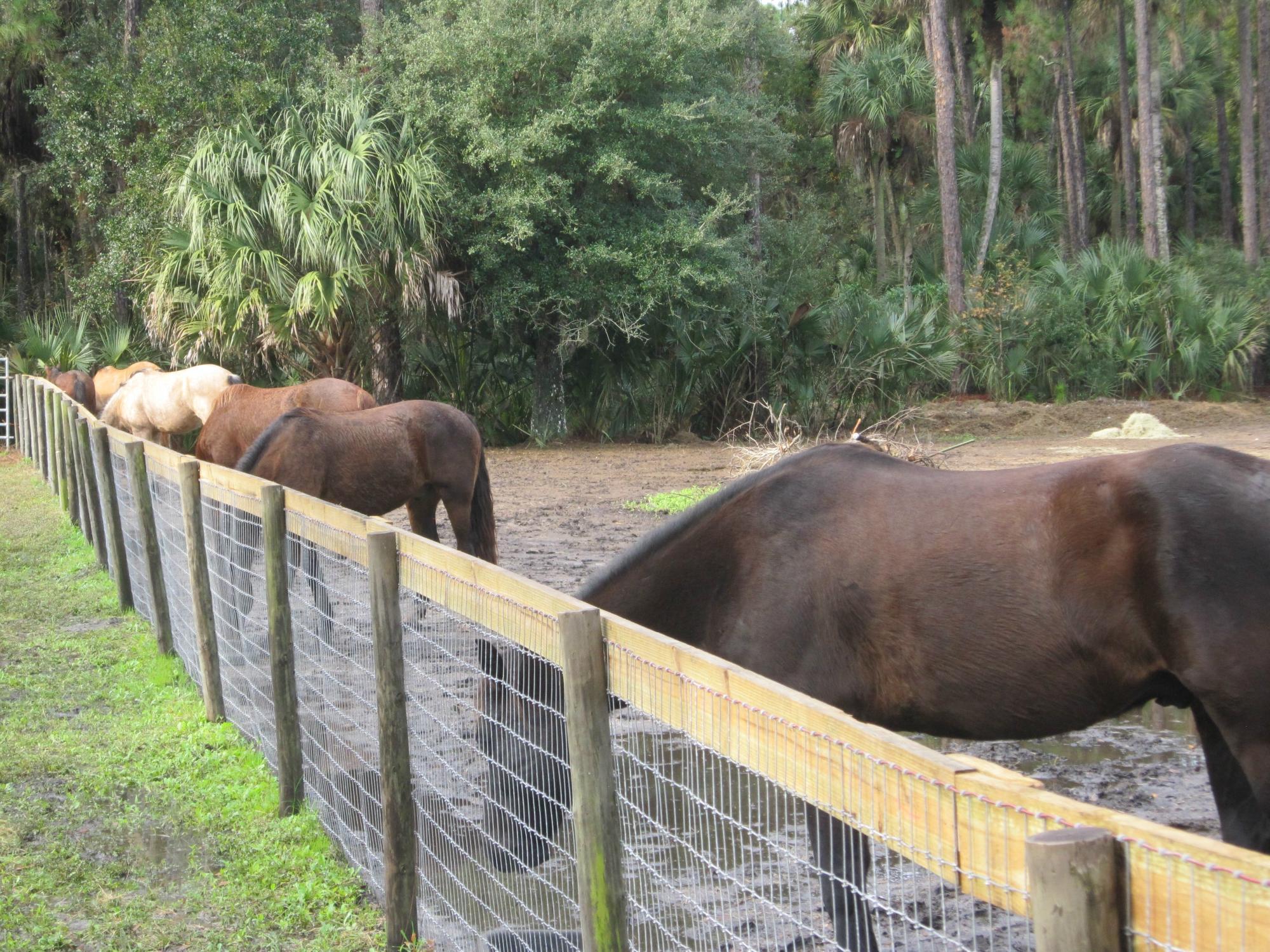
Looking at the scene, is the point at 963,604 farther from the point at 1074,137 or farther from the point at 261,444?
the point at 1074,137

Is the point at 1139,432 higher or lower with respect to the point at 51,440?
lower

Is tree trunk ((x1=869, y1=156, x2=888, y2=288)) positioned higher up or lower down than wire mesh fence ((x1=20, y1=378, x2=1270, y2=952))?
higher up

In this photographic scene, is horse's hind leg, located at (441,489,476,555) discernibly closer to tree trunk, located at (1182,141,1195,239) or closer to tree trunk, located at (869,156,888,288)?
tree trunk, located at (869,156,888,288)

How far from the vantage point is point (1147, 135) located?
93.2 ft

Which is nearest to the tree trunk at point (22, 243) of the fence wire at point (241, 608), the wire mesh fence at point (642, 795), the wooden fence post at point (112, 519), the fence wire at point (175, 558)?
the wooden fence post at point (112, 519)

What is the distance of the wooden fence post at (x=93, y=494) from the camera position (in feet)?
33.0

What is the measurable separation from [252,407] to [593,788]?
8682 mm

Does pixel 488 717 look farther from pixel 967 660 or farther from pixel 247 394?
pixel 247 394

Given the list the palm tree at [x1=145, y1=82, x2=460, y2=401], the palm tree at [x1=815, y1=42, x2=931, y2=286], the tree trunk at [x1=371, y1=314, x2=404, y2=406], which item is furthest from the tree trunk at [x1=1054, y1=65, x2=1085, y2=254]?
the palm tree at [x1=145, y1=82, x2=460, y2=401]

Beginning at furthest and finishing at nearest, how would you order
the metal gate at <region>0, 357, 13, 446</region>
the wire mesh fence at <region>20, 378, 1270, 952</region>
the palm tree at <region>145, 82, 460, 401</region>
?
the metal gate at <region>0, 357, 13, 446</region> < the palm tree at <region>145, 82, 460, 401</region> < the wire mesh fence at <region>20, 378, 1270, 952</region>

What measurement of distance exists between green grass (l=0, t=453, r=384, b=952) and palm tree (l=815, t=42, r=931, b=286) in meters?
27.3

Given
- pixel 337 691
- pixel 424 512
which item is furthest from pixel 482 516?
pixel 337 691

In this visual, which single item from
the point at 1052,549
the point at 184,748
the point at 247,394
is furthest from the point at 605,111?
the point at 1052,549

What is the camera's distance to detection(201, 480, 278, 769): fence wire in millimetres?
5438
